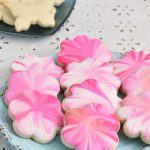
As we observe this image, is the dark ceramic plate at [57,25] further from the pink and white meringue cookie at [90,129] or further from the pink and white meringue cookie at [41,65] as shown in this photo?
the pink and white meringue cookie at [90,129]

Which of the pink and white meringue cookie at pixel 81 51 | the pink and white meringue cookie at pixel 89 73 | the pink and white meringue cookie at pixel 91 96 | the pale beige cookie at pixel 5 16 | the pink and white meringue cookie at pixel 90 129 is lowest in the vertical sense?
the pink and white meringue cookie at pixel 90 129

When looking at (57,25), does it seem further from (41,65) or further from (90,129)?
(90,129)

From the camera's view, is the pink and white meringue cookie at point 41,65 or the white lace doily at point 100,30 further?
the white lace doily at point 100,30

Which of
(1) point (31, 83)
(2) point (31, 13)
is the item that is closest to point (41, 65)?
(1) point (31, 83)

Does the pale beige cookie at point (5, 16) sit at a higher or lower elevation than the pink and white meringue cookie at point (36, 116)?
higher

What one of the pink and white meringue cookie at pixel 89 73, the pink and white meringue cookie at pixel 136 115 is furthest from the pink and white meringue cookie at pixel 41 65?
the pink and white meringue cookie at pixel 136 115

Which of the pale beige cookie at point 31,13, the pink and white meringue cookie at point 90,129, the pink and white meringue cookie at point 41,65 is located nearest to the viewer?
the pink and white meringue cookie at point 90,129

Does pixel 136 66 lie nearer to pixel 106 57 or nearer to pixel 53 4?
pixel 106 57
